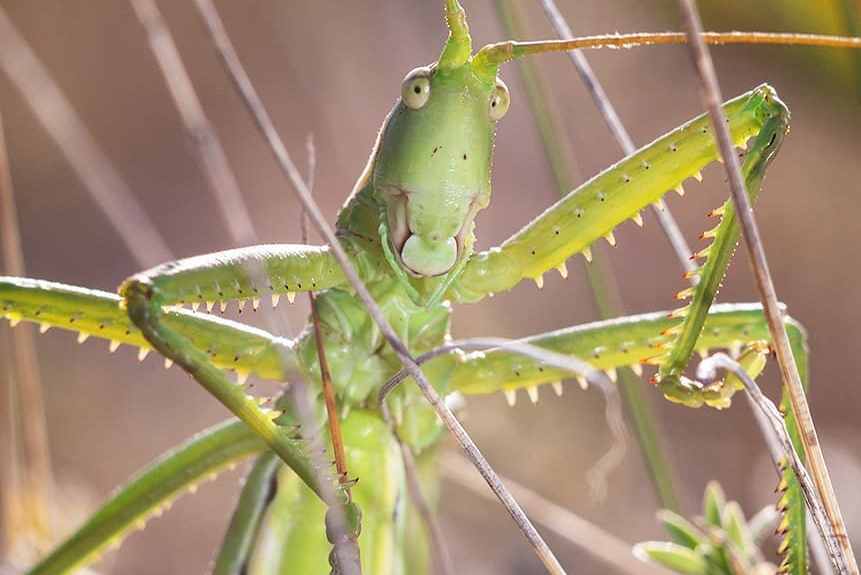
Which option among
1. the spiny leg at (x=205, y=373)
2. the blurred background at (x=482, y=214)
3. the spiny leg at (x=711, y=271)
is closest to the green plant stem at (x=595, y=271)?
the spiny leg at (x=711, y=271)

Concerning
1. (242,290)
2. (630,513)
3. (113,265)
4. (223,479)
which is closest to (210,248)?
(113,265)

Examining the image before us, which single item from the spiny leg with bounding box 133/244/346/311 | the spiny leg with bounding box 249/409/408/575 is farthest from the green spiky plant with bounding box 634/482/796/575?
the spiny leg with bounding box 133/244/346/311

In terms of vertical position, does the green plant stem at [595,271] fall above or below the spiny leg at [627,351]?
above

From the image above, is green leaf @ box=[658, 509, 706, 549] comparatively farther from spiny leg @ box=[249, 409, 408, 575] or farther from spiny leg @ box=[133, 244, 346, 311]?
spiny leg @ box=[133, 244, 346, 311]

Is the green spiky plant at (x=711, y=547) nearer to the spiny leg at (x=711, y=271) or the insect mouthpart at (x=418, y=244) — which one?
the spiny leg at (x=711, y=271)

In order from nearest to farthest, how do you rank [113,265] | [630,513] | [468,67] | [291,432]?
[291,432] → [468,67] → [630,513] → [113,265]

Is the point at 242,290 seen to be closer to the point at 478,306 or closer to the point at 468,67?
the point at 468,67

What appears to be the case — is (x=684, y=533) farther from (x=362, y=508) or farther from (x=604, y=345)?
(x=362, y=508)
